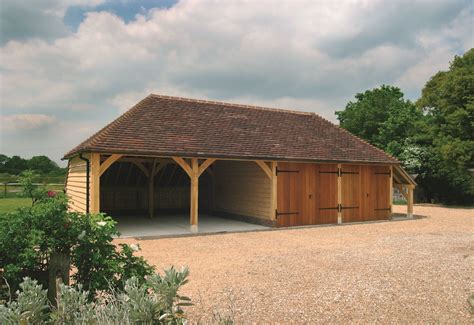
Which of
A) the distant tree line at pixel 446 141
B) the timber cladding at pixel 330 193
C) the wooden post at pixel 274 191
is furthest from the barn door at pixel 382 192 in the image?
the distant tree line at pixel 446 141

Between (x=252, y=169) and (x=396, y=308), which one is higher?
(x=252, y=169)

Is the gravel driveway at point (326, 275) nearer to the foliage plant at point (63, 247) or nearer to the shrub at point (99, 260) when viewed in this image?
the shrub at point (99, 260)

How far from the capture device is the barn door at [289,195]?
13.0 meters

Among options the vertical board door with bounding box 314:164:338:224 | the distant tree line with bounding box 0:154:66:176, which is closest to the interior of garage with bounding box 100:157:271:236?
the vertical board door with bounding box 314:164:338:224

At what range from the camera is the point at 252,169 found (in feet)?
46.4

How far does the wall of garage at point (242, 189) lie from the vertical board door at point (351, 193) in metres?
3.17

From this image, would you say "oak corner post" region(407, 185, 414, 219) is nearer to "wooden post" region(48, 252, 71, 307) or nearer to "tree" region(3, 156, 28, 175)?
"wooden post" region(48, 252, 71, 307)

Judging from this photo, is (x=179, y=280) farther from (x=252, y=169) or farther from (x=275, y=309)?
(x=252, y=169)

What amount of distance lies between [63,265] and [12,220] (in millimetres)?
682

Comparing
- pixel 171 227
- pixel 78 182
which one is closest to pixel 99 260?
pixel 171 227

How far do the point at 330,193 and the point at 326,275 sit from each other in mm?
7962

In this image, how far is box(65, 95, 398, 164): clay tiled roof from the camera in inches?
448

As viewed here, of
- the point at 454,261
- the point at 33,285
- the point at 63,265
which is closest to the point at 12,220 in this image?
the point at 63,265

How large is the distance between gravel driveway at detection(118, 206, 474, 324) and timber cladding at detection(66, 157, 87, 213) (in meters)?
3.38
